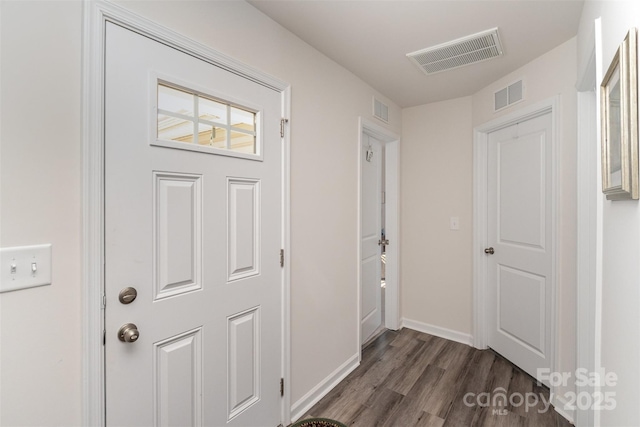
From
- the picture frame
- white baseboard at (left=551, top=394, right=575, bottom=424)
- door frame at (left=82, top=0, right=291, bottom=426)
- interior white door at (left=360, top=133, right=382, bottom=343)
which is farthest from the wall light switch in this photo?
door frame at (left=82, top=0, right=291, bottom=426)

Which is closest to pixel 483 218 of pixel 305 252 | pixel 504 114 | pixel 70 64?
pixel 504 114

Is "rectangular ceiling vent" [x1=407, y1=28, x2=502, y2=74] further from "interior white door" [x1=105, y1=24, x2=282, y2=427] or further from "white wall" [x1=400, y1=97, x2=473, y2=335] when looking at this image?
"interior white door" [x1=105, y1=24, x2=282, y2=427]

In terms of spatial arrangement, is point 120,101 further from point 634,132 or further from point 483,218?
point 483,218

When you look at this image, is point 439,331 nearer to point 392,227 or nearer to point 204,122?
point 392,227

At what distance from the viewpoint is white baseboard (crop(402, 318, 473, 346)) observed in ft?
9.73

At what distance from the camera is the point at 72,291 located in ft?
3.32

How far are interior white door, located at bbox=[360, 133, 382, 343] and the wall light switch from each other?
0.72 m

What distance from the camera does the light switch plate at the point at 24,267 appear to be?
34.8 inches

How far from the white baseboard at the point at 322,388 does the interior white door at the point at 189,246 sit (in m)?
0.21

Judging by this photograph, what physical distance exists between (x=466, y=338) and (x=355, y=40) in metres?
2.85

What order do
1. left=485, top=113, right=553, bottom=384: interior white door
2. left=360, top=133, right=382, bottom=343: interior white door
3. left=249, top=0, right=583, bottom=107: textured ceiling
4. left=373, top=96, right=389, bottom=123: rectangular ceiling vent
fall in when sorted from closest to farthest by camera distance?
1. left=249, top=0, right=583, bottom=107: textured ceiling
2. left=485, top=113, right=553, bottom=384: interior white door
3. left=373, top=96, right=389, bottom=123: rectangular ceiling vent
4. left=360, top=133, right=382, bottom=343: interior white door

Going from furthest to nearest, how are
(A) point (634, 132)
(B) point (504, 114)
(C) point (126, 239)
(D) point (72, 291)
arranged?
(B) point (504, 114) → (C) point (126, 239) → (D) point (72, 291) → (A) point (634, 132)

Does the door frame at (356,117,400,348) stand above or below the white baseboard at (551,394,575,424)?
above

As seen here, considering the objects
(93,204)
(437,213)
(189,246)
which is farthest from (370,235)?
(93,204)
